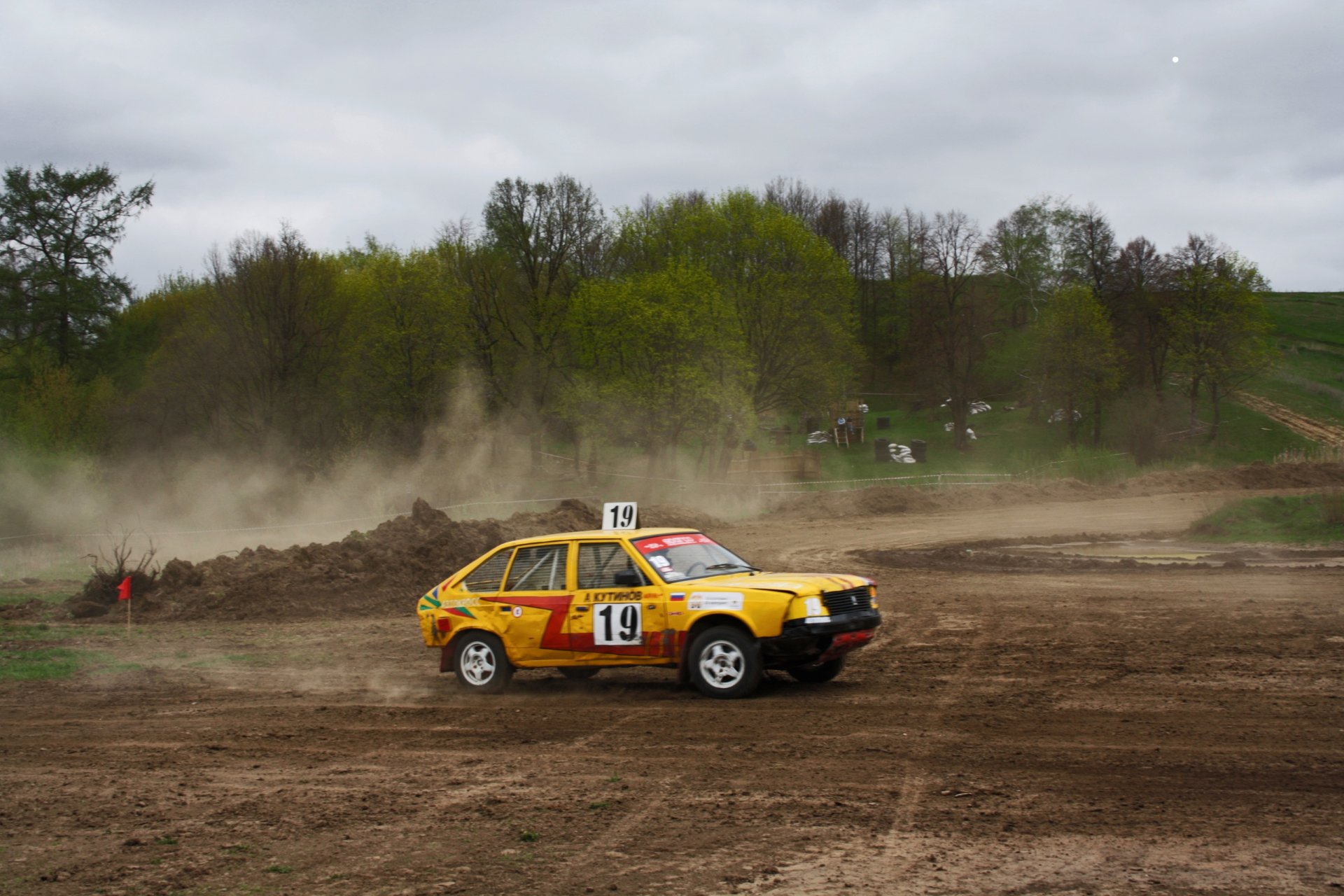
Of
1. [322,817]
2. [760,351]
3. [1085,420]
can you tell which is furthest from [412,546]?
[1085,420]

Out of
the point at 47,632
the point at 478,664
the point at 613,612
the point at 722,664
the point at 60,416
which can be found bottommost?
the point at 47,632

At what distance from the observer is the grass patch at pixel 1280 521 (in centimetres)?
2420

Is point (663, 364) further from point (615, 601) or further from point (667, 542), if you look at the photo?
point (615, 601)

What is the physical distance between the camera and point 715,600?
32.7 feet

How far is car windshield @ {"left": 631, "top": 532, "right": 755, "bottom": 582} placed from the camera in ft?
34.8

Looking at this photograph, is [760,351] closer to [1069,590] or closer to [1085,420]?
[1085,420]

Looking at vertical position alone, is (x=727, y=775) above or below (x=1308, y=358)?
below

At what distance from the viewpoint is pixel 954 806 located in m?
6.39

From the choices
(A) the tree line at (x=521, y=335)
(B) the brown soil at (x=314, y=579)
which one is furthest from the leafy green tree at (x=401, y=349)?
(B) the brown soil at (x=314, y=579)

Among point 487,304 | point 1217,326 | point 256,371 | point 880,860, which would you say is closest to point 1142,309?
point 1217,326

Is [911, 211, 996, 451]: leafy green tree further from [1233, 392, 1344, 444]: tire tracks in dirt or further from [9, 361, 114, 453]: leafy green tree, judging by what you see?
[9, 361, 114, 453]: leafy green tree

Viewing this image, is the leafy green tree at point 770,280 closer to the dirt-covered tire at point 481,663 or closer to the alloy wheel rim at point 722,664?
the dirt-covered tire at point 481,663

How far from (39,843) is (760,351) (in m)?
47.4

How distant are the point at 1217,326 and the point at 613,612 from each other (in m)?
54.3
